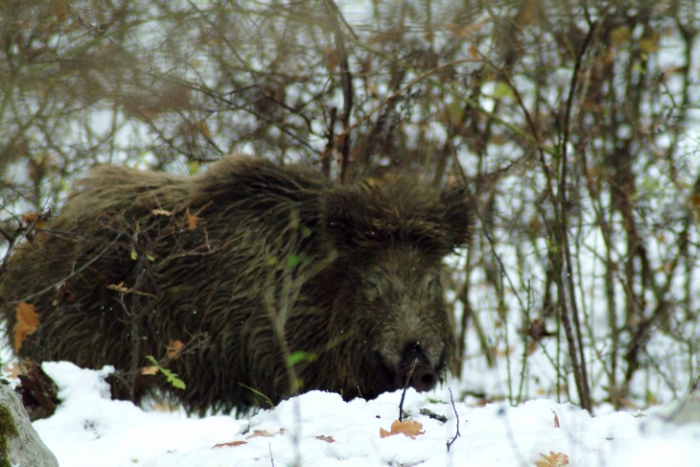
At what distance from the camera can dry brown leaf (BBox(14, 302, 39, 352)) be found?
15.8ft

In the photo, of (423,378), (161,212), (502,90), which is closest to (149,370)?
(161,212)

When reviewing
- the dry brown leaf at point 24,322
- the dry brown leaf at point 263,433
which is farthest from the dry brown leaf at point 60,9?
the dry brown leaf at point 263,433

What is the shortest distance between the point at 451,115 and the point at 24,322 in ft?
13.0

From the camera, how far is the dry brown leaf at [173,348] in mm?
4682

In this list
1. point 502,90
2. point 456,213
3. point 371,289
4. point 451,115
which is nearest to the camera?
point 371,289

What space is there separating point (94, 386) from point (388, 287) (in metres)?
1.97

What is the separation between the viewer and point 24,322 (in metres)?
4.85

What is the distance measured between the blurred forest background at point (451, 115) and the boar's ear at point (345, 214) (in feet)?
1.57

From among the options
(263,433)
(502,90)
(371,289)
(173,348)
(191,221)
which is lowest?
(263,433)

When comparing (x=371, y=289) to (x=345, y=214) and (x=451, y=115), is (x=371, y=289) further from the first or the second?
(x=451, y=115)

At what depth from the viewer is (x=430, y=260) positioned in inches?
220

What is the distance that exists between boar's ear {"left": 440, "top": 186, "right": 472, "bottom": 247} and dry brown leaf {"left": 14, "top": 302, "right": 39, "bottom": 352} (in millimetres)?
2789

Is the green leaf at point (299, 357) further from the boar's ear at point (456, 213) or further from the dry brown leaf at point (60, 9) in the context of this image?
the dry brown leaf at point (60, 9)

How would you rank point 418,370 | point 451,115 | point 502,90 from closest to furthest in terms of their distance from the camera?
point 418,370 < point 451,115 < point 502,90
